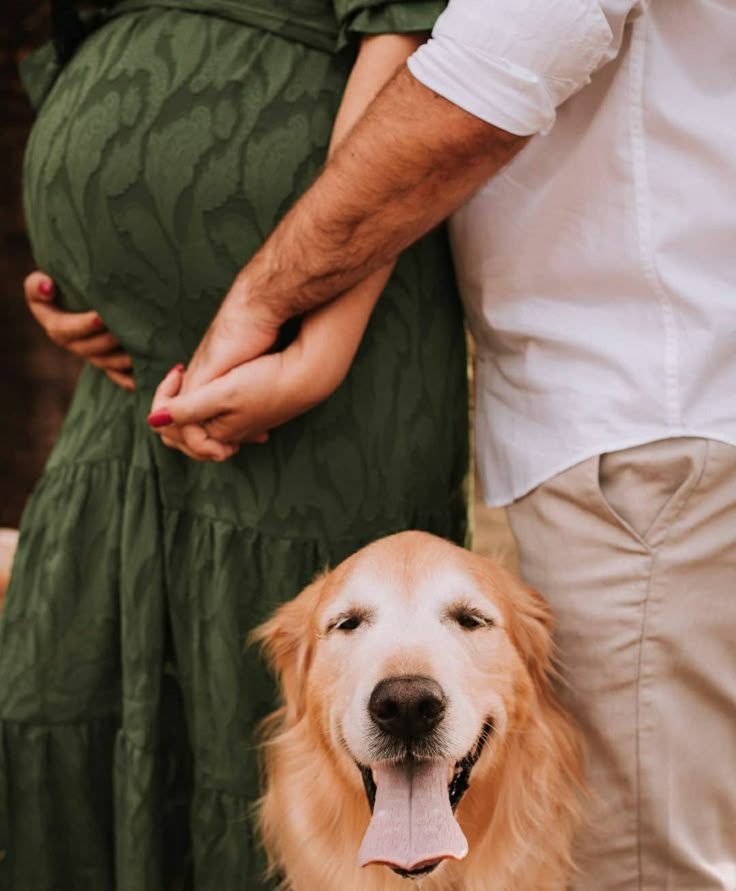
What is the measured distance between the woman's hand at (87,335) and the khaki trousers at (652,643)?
0.75m

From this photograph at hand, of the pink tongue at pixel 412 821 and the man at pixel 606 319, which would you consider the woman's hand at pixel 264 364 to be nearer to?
the man at pixel 606 319

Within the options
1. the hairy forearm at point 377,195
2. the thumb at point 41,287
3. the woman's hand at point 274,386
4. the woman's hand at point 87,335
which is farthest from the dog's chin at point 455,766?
the thumb at point 41,287

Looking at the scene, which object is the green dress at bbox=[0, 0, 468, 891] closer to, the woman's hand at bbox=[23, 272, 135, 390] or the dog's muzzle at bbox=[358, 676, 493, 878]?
the woman's hand at bbox=[23, 272, 135, 390]

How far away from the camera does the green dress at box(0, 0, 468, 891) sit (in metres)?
1.40

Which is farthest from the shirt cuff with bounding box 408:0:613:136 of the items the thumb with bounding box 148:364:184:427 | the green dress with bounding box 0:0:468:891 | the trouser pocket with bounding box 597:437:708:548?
the thumb with bounding box 148:364:184:427

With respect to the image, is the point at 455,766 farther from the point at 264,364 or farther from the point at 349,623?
the point at 264,364

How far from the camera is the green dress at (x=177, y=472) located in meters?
1.40

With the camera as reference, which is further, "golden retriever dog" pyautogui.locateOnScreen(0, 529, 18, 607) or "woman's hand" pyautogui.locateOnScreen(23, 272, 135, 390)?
"golden retriever dog" pyautogui.locateOnScreen(0, 529, 18, 607)

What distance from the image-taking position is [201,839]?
5.41 ft

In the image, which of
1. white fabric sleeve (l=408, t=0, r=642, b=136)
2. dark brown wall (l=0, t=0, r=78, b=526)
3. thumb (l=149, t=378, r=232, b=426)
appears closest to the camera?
white fabric sleeve (l=408, t=0, r=642, b=136)

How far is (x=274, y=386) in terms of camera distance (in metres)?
1.36

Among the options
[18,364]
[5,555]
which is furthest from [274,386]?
[18,364]

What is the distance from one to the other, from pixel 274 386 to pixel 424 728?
52cm

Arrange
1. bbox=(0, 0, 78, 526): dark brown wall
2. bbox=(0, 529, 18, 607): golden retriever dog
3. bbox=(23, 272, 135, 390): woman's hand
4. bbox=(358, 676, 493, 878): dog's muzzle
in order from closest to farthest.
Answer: bbox=(358, 676, 493, 878): dog's muzzle, bbox=(23, 272, 135, 390): woman's hand, bbox=(0, 529, 18, 607): golden retriever dog, bbox=(0, 0, 78, 526): dark brown wall
